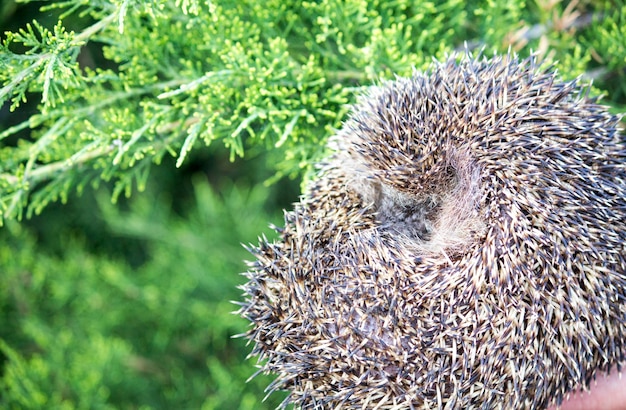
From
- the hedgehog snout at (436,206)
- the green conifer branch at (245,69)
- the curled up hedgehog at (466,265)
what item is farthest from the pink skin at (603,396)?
the green conifer branch at (245,69)

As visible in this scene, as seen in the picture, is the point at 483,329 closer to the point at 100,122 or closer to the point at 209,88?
the point at 209,88

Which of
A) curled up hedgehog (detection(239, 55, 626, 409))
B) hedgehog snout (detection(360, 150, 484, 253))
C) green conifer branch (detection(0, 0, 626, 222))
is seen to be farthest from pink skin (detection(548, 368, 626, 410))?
green conifer branch (detection(0, 0, 626, 222))

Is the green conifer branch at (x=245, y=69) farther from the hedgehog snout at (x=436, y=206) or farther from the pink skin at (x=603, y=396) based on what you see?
the pink skin at (x=603, y=396)

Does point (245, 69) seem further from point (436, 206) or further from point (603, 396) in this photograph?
point (603, 396)

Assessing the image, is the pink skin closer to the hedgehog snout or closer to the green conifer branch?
the hedgehog snout

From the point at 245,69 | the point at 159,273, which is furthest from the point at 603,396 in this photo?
the point at 159,273

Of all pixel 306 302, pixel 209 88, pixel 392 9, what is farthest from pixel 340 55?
pixel 306 302
